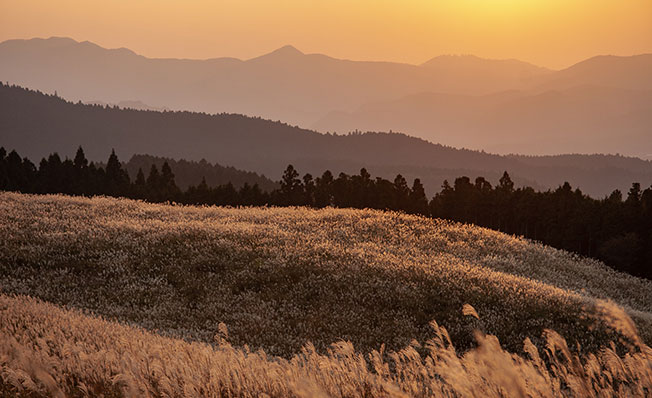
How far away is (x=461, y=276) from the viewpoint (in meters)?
32.8

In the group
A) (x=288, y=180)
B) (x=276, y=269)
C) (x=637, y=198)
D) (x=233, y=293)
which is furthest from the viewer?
(x=288, y=180)

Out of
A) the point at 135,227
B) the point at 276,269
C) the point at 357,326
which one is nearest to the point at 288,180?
the point at 135,227

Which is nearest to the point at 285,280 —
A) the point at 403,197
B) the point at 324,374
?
the point at 324,374

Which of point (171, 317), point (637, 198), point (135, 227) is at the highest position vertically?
point (637, 198)

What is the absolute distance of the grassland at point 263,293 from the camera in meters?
13.1

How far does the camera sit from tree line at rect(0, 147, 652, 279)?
88875mm

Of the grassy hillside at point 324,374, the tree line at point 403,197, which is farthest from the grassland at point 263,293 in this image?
the tree line at point 403,197

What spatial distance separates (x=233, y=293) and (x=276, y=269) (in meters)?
3.41

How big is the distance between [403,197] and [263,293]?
82030mm

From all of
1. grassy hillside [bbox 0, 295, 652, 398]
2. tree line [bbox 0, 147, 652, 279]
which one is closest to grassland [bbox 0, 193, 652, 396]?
grassy hillside [bbox 0, 295, 652, 398]

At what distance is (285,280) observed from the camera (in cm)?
3145

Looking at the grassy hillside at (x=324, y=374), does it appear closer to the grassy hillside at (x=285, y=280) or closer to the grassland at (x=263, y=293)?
the grassland at (x=263, y=293)

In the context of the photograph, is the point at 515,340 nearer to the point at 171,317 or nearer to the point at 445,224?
the point at 171,317

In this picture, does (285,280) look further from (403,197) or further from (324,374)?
(403,197)
